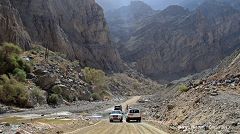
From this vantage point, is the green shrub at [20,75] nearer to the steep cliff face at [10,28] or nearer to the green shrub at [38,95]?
the green shrub at [38,95]

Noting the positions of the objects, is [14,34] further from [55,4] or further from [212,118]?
[212,118]

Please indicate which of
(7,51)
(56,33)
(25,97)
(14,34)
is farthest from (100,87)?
(25,97)

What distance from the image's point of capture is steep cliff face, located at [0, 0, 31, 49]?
4860 inches

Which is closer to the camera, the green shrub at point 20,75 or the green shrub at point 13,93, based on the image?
the green shrub at point 13,93

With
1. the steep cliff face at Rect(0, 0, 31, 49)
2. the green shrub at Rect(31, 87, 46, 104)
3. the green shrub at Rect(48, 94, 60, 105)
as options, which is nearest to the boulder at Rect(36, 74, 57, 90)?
the green shrub at Rect(48, 94, 60, 105)

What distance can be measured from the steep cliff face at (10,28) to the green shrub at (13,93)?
3471 centimetres

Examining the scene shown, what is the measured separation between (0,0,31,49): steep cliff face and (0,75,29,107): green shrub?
34.7 metres

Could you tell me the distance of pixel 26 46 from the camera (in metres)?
131

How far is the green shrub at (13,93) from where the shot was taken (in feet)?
281

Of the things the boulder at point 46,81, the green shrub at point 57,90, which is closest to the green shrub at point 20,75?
the boulder at point 46,81

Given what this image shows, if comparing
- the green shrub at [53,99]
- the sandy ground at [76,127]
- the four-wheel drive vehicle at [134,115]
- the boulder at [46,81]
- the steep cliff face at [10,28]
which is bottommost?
the sandy ground at [76,127]

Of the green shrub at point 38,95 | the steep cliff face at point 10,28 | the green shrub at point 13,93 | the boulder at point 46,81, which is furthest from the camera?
the steep cliff face at point 10,28

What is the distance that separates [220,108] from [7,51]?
8317cm

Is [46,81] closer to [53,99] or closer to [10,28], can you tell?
[53,99]
